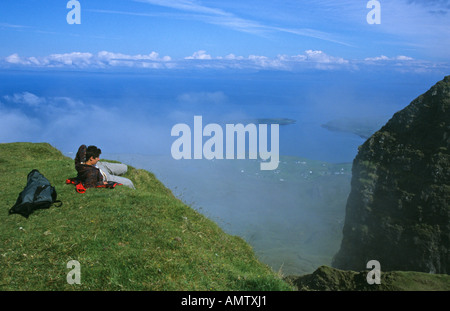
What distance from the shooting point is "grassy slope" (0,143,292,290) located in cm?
938

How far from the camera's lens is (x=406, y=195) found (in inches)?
1879

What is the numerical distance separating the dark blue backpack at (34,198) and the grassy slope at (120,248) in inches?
11.5

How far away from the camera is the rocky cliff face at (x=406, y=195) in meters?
43.1

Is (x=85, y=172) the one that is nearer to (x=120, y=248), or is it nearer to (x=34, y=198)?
(x=34, y=198)

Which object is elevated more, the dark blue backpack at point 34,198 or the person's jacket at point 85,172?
the person's jacket at point 85,172

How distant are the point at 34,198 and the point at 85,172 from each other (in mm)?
3085

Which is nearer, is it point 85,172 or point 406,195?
point 85,172

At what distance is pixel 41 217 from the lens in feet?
46.6

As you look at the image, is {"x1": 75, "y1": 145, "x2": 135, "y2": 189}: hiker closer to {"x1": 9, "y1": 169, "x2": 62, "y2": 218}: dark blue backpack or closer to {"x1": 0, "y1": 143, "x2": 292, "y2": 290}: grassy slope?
{"x1": 0, "y1": 143, "x2": 292, "y2": 290}: grassy slope

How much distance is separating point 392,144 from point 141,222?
164 feet

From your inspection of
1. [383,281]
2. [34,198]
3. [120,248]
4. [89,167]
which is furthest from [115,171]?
[383,281]

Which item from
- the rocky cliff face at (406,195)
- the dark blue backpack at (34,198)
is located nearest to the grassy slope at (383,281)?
the dark blue backpack at (34,198)

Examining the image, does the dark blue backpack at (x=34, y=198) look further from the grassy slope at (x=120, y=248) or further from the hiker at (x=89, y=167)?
the hiker at (x=89, y=167)
